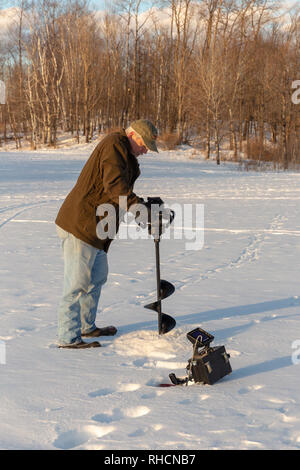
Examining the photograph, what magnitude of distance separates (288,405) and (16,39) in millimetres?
44857

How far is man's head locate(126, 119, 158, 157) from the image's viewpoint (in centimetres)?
364

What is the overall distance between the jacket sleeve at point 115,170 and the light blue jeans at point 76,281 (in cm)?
50

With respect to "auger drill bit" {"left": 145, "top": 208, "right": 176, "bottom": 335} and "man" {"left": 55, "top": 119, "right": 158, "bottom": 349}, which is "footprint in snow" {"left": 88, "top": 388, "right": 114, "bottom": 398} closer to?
"man" {"left": 55, "top": 119, "right": 158, "bottom": 349}

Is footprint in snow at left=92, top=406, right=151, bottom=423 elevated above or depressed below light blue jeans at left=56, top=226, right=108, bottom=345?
below

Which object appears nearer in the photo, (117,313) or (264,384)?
(264,384)

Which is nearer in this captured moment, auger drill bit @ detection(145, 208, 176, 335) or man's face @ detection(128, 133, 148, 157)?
man's face @ detection(128, 133, 148, 157)

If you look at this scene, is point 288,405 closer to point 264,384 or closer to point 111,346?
point 264,384

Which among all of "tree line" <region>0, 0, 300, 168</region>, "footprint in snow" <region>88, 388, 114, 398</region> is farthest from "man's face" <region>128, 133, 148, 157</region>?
"tree line" <region>0, 0, 300, 168</region>

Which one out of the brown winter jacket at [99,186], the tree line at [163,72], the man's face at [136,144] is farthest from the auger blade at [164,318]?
the tree line at [163,72]

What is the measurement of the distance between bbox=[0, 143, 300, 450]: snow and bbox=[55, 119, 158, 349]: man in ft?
1.12

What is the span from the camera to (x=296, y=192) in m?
16.3

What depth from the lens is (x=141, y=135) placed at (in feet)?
12.0

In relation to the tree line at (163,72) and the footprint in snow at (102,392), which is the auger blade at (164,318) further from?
the tree line at (163,72)

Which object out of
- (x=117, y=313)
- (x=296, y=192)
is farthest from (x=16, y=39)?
(x=117, y=313)
